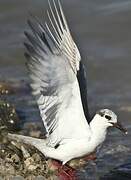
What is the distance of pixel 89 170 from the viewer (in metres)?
9.09

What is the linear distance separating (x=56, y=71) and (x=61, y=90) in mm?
205

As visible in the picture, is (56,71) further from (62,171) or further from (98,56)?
(98,56)

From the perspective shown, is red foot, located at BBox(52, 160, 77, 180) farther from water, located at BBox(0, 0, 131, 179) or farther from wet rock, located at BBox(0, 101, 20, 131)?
wet rock, located at BBox(0, 101, 20, 131)

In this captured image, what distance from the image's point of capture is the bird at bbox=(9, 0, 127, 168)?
7.72 metres

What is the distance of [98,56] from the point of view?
12.9 m

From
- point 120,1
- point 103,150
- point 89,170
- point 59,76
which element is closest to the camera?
point 59,76

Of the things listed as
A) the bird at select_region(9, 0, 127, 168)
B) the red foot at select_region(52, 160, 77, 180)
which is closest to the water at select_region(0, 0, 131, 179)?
the red foot at select_region(52, 160, 77, 180)

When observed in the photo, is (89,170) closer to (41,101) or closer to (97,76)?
(41,101)

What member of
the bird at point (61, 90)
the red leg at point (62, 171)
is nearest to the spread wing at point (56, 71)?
the bird at point (61, 90)

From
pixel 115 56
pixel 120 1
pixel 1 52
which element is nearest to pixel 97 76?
pixel 115 56

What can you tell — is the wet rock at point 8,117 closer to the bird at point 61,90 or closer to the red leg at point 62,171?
the red leg at point 62,171

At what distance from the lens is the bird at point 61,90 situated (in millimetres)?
7723

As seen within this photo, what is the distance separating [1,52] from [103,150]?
386cm

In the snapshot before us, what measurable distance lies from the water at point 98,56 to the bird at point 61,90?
0.92 metres
